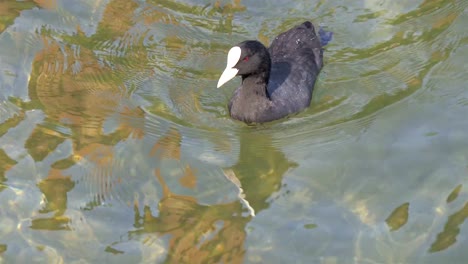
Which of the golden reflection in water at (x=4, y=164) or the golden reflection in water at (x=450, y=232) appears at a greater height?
the golden reflection in water at (x=4, y=164)

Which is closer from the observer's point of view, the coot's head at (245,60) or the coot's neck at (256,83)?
the coot's head at (245,60)

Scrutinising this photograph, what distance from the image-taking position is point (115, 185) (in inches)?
237

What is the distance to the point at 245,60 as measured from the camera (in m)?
6.75

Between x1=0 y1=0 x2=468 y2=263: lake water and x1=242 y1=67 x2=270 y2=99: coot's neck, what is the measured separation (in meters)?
0.31

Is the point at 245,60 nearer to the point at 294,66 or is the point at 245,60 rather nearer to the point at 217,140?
the point at 217,140

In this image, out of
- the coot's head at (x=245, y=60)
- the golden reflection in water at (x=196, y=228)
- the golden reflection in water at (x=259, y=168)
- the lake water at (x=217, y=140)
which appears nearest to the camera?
the golden reflection in water at (x=196, y=228)

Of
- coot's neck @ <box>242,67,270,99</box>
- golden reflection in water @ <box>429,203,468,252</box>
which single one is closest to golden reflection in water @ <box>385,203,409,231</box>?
golden reflection in water @ <box>429,203,468,252</box>

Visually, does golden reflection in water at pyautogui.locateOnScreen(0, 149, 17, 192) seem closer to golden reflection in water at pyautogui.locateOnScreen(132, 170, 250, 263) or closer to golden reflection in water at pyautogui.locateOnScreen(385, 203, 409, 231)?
golden reflection in water at pyautogui.locateOnScreen(132, 170, 250, 263)

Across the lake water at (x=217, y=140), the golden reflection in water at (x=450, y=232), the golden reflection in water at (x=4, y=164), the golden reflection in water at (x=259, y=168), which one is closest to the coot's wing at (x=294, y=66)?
the lake water at (x=217, y=140)

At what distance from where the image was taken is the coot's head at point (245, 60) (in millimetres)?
6699

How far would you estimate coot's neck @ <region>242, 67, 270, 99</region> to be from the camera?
22.8 ft

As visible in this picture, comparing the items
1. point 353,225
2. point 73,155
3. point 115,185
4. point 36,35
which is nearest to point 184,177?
point 115,185

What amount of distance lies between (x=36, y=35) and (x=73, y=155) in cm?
213

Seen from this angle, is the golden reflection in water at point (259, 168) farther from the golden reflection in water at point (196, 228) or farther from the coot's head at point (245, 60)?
the coot's head at point (245, 60)
